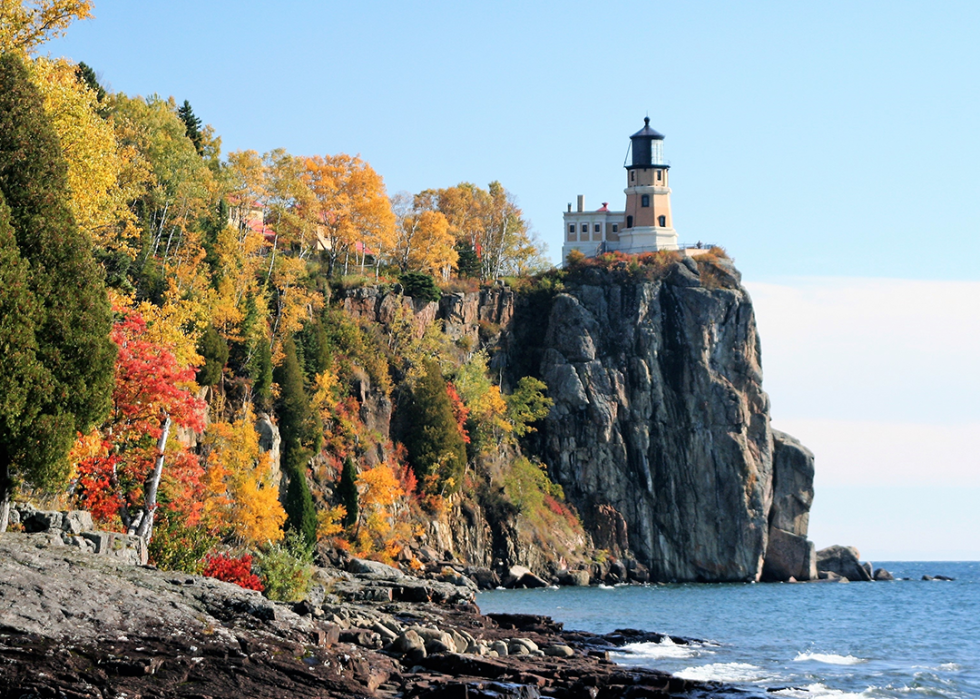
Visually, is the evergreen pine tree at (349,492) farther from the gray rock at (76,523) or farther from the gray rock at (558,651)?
the gray rock at (76,523)

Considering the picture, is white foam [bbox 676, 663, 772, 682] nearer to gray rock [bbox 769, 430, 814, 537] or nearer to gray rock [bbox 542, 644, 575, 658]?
gray rock [bbox 542, 644, 575, 658]

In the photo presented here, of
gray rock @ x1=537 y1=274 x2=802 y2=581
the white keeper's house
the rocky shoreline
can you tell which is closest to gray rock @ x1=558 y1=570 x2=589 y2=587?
gray rock @ x1=537 y1=274 x2=802 y2=581

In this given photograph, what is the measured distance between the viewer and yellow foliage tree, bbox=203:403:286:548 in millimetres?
43000

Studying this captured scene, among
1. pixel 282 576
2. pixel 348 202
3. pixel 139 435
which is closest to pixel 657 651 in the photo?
pixel 282 576

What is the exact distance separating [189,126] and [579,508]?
151 ft

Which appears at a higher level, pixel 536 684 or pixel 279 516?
pixel 279 516

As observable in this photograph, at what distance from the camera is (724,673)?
33.1 meters

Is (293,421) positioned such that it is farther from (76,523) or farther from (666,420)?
(666,420)

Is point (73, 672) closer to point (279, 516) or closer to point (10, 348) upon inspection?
point (10, 348)

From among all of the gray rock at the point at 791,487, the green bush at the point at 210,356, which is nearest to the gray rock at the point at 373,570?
the green bush at the point at 210,356

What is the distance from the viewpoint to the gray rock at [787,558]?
9781 centimetres

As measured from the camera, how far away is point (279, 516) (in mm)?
48562

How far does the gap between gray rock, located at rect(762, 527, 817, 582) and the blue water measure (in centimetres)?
770

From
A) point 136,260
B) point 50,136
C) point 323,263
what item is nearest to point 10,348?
point 50,136
